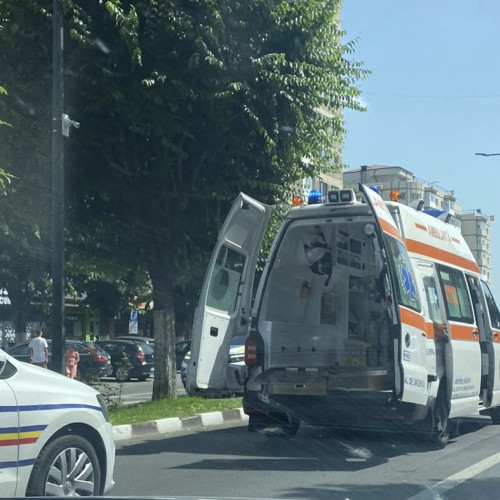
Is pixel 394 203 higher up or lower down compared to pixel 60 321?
higher up

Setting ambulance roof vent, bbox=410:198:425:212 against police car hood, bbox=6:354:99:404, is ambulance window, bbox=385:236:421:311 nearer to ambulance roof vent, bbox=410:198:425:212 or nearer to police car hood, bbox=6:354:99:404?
ambulance roof vent, bbox=410:198:425:212

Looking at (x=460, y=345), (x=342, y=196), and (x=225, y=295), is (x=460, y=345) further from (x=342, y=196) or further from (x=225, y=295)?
(x=225, y=295)

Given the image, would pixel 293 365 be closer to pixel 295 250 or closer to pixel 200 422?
pixel 295 250

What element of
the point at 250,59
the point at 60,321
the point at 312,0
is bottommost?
the point at 60,321

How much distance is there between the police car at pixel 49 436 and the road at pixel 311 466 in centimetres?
95

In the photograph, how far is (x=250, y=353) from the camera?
34.8 feet

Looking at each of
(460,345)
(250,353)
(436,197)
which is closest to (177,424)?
(250,353)

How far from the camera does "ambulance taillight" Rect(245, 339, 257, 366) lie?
10.6 metres

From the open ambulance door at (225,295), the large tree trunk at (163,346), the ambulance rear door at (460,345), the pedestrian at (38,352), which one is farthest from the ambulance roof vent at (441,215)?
the pedestrian at (38,352)

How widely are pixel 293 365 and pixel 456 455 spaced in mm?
2262

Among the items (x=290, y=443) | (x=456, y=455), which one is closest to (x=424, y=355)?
(x=456, y=455)

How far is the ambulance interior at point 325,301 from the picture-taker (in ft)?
36.4

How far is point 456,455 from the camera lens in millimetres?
10062

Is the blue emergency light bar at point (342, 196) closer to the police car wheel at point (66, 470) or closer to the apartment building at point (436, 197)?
the police car wheel at point (66, 470)
